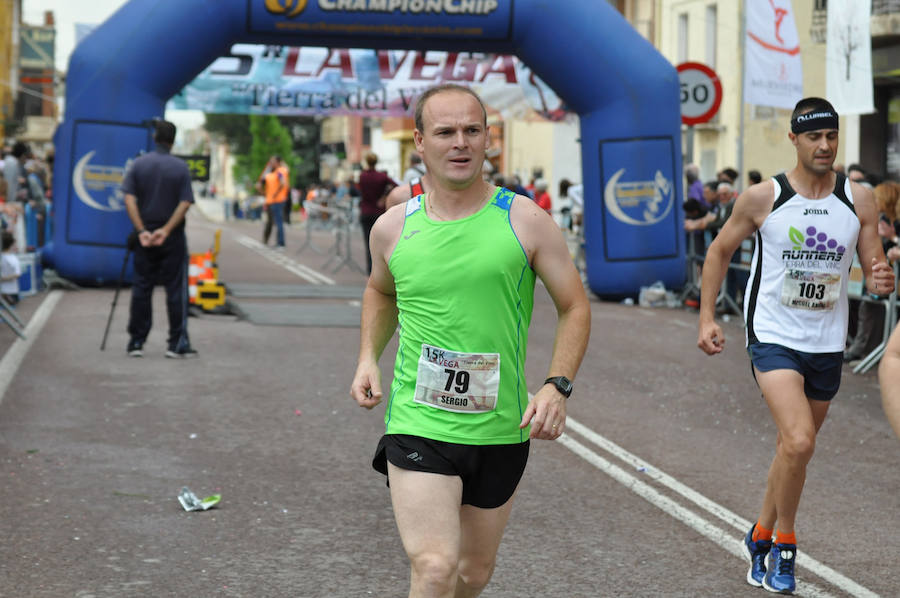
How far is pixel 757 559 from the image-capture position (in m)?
5.54

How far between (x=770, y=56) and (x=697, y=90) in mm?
1039

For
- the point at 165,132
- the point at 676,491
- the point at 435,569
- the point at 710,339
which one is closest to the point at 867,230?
the point at 710,339

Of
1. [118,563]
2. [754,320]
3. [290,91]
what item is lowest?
[118,563]

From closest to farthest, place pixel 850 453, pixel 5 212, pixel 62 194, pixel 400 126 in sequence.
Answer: pixel 850 453
pixel 5 212
pixel 62 194
pixel 400 126

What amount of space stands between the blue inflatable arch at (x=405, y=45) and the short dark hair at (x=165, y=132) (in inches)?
236

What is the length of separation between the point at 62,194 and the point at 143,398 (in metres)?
8.52

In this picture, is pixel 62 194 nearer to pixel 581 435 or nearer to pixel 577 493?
pixel 581 435

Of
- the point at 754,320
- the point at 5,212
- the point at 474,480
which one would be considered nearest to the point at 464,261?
the point at 474,480

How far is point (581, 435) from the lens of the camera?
28.8 feet

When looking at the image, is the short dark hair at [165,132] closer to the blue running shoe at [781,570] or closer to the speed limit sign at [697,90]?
the blue running shoe at [781,570]

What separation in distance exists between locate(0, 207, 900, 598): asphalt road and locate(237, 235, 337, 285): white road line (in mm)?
8290

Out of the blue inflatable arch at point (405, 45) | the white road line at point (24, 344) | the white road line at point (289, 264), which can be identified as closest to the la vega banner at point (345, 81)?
the white road line at point (289, 264)

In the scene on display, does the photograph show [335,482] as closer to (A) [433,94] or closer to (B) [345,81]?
(A) [433,94]

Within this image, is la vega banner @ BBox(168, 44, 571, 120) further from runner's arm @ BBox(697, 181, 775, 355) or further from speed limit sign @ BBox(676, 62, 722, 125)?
runner's arm @ BBox(697, 181, 775, 355)
